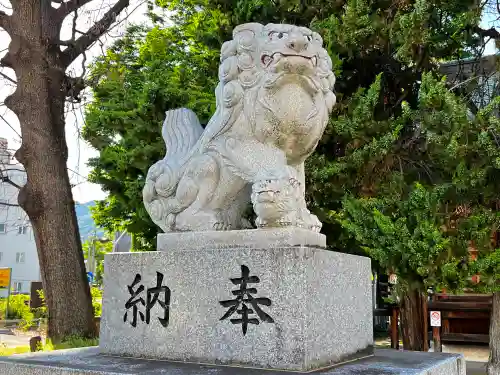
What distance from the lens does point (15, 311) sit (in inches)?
728

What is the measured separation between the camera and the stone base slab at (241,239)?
3.08 metres

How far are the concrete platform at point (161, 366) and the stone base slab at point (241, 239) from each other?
71cm

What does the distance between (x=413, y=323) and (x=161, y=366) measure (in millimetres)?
6224

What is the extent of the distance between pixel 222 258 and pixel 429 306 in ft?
25.9

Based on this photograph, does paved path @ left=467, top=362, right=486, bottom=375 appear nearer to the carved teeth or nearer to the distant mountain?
the distant mountain

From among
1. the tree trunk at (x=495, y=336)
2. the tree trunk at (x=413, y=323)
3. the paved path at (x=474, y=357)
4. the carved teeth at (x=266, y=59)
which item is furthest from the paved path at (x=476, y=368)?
the carved teeth at (x=266, y=59)

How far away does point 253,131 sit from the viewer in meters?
3.38

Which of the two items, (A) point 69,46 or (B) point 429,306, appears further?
(B) point 429,306

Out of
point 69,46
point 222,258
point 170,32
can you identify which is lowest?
point 222,258

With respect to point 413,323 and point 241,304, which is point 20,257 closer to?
point 413,323

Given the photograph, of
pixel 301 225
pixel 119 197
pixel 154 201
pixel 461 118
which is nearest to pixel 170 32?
pixel 119 197

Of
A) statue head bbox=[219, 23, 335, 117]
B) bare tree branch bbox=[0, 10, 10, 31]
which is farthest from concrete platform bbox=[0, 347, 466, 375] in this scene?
bare tree branch bbox=[0, 10, 10, 31]

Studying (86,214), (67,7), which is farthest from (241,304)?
(86,214)

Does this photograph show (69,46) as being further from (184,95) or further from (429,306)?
(429,306)
